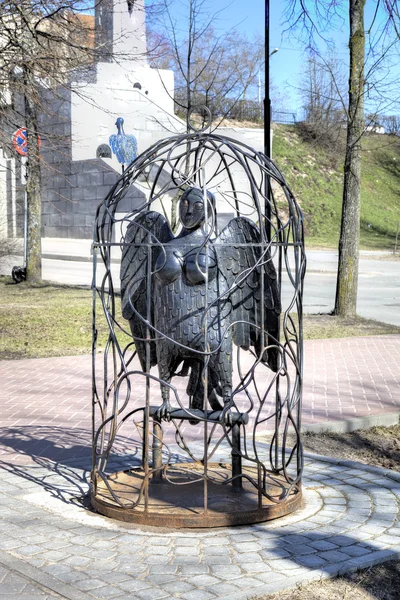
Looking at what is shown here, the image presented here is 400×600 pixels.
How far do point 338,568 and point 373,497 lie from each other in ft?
4.13

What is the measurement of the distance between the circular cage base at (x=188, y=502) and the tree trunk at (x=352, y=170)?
8519 millimetres

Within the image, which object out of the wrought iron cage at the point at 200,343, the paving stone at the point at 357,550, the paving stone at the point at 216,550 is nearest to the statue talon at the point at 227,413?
the wrought iron cage at the point at 200,343

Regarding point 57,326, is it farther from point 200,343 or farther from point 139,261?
point 200,343

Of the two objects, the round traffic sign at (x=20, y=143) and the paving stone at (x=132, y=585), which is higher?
the round traffic sign at (x=20, y=143)

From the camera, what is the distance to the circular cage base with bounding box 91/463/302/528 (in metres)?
4.48

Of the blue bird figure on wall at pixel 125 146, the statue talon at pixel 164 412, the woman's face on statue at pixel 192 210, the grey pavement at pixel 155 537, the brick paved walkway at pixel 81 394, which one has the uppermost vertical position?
the blue bird figure on wall at pixel 125 146

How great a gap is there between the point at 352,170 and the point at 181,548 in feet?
32.9

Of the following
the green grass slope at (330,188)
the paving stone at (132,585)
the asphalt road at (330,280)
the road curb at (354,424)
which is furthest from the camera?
the green grass slope at (330,188)

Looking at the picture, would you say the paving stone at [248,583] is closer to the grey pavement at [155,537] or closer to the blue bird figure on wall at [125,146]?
the grey pavement at [155,537]

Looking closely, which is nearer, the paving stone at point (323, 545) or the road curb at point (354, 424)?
the paving stone at point (323, 545)

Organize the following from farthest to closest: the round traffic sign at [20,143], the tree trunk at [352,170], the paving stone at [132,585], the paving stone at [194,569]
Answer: the tree trunk at [352,170]
the round traffic sign at [20,143]
the paving stone at [194,569]
the paving stone at [132,585]

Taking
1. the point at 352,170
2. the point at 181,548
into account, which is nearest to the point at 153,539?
the point at 181,548

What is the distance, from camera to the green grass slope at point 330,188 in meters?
40.1

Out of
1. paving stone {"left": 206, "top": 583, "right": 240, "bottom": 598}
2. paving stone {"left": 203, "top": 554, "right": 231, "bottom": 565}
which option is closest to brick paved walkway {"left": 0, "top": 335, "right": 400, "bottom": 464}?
paving stone {"left": 203, "top": 554, "right": 231, "bottom": 565}
